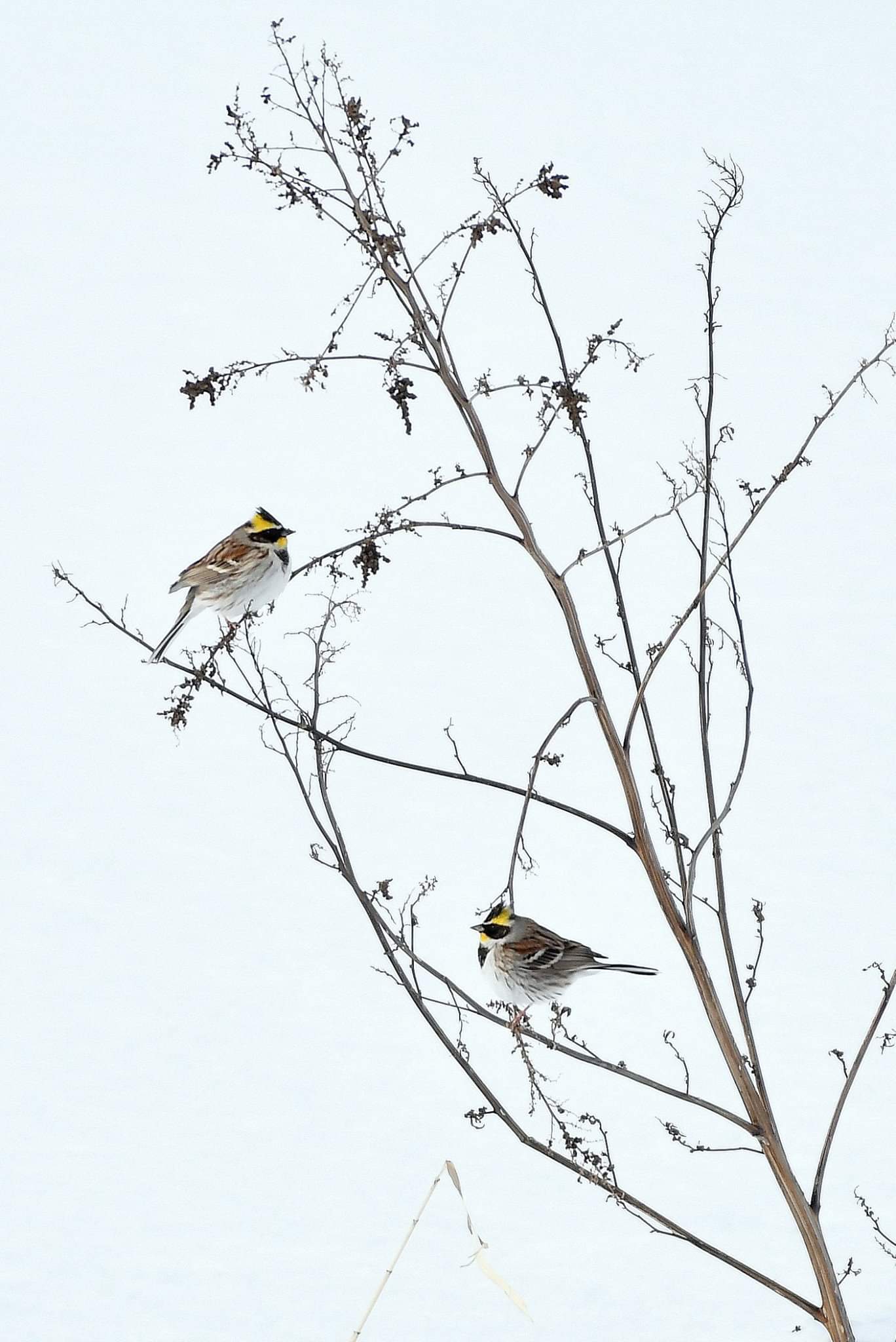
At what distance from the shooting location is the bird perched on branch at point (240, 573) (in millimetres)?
2766

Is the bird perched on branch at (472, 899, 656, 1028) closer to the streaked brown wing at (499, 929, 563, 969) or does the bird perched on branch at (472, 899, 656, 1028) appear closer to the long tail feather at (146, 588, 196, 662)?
the streaked brown wing at (499, 929, 563, 969)

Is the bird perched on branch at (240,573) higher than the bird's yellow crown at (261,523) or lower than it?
lower

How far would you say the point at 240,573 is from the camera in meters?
2.79

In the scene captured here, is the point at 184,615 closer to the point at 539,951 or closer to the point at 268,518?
the point at 268,518

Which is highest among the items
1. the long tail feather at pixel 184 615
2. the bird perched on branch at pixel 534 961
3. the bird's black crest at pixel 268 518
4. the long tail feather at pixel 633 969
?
the bird's black crest at pixel 268 518

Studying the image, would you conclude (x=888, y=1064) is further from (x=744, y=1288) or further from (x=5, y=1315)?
(x=5, y=1315)

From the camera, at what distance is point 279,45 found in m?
1.61

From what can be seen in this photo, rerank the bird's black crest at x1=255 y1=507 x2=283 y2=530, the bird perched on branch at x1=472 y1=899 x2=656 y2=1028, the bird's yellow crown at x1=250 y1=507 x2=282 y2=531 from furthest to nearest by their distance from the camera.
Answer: the bird's yellow crown at x1=250 y1=507 x2=282 y2=531
the bird's black crest at x1=255 y1=507 x2=283 y2=530
the bird perched on branch at x1=472 y1=899 x2=656 y2=1028

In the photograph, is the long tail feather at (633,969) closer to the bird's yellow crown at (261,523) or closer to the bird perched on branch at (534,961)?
the bird perched on branch at (534,961)

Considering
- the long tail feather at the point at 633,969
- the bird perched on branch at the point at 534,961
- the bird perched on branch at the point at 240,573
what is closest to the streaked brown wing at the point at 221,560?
the bird perched on branch at the point at 240,573

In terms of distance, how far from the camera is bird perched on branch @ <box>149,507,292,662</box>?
9.07ft

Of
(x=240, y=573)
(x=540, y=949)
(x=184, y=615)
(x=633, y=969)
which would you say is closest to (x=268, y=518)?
(x=240, y=573)

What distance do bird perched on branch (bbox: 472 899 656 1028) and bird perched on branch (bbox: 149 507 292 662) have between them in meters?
0.80

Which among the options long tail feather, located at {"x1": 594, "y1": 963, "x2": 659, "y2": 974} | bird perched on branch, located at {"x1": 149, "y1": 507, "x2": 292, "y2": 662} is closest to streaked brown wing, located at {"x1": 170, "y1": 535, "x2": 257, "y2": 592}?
bird perched on branch, located at {"x1": 149, "y1": 507, "x2": 292, "y2": 662}
